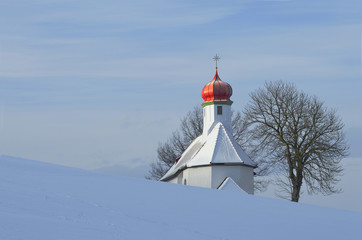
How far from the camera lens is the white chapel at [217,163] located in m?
34.5

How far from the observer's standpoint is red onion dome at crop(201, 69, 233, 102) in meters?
39.6

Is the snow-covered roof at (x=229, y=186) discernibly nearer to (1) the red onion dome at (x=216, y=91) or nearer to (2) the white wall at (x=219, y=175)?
(2) the white wall at (x=219, y=175)

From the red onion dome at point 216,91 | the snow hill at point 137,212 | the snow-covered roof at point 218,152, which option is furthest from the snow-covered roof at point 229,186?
the snow hill at point 137,212

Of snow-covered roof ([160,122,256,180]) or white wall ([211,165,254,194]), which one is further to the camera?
snow-covered roof ([160,122,256,180])

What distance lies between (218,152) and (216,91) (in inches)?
232

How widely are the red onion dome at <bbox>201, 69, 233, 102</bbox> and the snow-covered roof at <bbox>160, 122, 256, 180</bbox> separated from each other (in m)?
2.70

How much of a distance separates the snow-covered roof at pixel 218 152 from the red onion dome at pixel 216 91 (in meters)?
2.70

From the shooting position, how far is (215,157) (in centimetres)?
3488

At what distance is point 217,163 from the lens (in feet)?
113

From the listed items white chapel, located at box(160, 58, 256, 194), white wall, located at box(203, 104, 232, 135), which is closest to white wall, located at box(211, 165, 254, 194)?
white chapel, located at box(160, 58, 256, 194)

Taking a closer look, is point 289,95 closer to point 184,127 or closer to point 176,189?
point 184,127

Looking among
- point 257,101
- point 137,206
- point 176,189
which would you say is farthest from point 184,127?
point 137,206

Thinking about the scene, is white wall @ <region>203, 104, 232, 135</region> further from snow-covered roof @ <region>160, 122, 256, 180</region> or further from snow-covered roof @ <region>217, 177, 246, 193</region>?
snow-covered roof @ <region>217, 177, 246, 193</region>

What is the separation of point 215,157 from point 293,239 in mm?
24954
